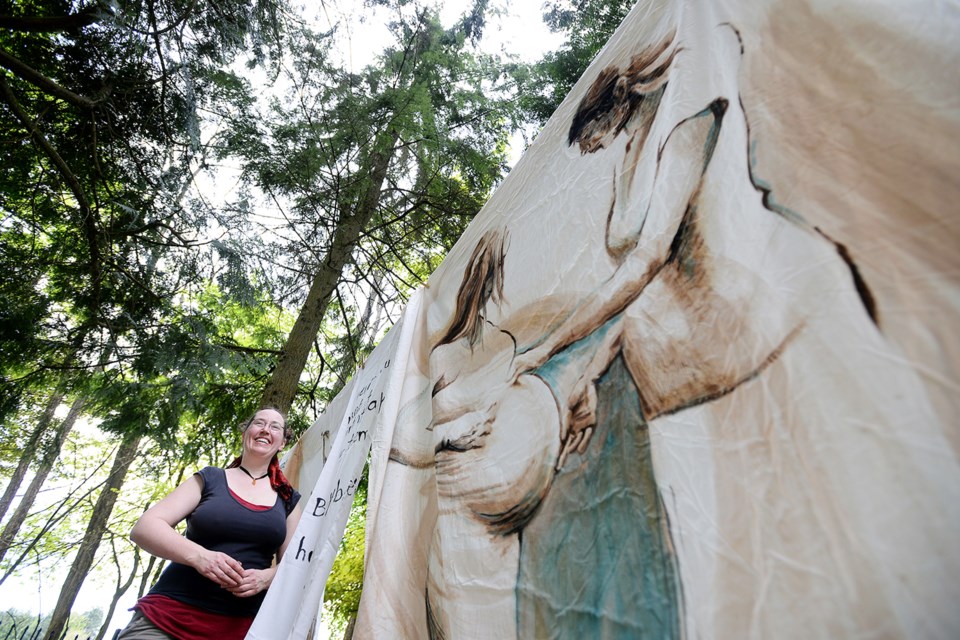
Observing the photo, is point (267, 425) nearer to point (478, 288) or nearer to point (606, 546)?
point (478, 288)

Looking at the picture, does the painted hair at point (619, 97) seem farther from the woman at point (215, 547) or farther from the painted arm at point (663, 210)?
the woman at point (215, 547)

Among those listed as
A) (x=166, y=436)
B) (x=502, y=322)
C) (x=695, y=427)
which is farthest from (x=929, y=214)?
(x=166, y=436)

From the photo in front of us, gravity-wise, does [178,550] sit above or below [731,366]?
below

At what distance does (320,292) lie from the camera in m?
4.26

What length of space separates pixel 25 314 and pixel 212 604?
10.2 ft

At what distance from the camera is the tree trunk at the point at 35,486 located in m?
3.82

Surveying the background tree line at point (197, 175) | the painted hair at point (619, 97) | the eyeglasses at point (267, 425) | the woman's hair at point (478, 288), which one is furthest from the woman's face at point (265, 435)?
the background tree line at point (197, 175)

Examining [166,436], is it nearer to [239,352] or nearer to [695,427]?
[239,352]

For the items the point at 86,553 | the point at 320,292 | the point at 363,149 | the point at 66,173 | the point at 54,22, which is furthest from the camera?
the point at 86,553

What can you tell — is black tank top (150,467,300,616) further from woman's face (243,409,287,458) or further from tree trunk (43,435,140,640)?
tree trunk (43,435,140,640)

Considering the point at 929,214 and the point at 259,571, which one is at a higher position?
the point at 929,214

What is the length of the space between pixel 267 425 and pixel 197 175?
116 inches

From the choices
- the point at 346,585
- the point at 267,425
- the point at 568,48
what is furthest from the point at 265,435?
the point at 346,585

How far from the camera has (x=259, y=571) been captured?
1396 mm
